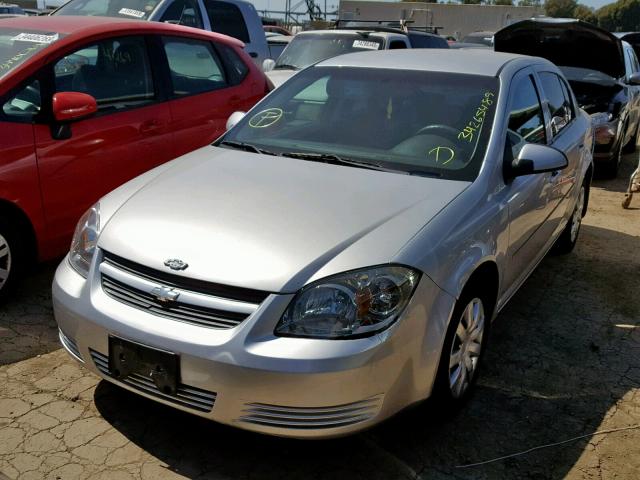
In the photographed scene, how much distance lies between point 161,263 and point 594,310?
10.1ft

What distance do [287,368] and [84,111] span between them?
101 inches

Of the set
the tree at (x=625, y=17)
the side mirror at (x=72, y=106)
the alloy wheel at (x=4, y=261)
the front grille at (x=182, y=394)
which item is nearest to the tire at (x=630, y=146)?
the side mirror at (x=72, y=106)

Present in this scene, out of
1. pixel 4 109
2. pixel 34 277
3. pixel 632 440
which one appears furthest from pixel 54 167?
pixel 632 440

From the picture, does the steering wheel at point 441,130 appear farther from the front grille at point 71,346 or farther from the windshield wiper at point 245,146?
the front grille at point 71,346

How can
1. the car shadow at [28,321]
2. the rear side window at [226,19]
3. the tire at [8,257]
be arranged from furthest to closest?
the rear side window at [226,19]
the tire at [8,257]
the car shadow at [28,321]

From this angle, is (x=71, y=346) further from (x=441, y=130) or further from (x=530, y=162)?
(x=530, y=162)

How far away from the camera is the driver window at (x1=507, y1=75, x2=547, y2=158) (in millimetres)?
3645

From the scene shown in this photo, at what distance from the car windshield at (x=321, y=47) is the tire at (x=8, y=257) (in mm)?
5872

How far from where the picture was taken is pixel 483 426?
10.3 feet

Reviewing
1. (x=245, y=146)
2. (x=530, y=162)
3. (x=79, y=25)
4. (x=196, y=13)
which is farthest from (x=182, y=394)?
(x=196, y=13)

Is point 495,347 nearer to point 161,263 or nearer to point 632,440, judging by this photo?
point 632,440

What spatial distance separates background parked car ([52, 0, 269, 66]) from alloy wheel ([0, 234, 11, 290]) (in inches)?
182

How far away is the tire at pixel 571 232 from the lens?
5.34 meters

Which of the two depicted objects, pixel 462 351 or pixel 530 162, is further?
pixel 530 162
